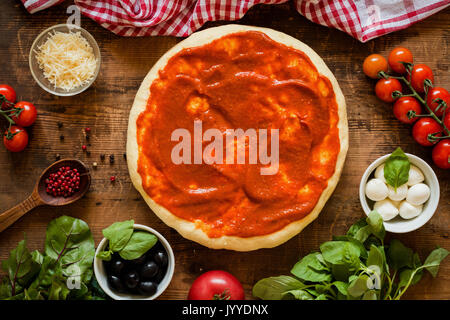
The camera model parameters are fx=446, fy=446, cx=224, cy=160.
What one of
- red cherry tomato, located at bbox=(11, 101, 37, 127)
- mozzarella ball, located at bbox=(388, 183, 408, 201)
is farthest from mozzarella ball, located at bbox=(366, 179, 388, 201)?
red cherry tomato, located at bbox=(11, 101, 37, 127)

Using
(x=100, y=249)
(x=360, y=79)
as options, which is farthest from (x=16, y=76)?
(x=360, y=79)

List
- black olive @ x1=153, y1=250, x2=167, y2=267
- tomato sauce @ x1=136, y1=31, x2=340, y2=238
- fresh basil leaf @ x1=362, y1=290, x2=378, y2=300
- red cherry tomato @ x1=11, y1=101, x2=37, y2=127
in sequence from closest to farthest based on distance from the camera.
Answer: fresh basil leaf @ x1=362, y1=290, x2=378, y2=300, black olive @ x1=153, y1=250, x2=167, y2=267, tomato sauce @ x1=136, y1=31, x2=340, y2=238, red cherry tomato @ x1=11, y1=101, x2=37, y2=127

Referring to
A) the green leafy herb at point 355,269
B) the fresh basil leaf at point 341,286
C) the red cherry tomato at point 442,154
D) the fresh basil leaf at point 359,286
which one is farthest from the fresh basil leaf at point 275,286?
the red cherry tomato at point 442,154

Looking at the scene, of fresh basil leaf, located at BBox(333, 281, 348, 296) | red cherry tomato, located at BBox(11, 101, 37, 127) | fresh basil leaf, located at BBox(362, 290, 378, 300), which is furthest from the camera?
red cherry tomato, located at BBox(11, 101, 37, 127)

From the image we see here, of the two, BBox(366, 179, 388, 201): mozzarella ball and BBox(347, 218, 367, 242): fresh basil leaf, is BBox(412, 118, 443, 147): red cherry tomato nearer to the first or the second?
BBox(366, 179, 388, 201): mozzarella ball

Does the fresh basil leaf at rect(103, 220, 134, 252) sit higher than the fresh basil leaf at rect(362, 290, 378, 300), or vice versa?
the fresh basil leaf at rect(103, 220, 134, 252)

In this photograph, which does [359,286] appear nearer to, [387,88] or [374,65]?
[387,88]
